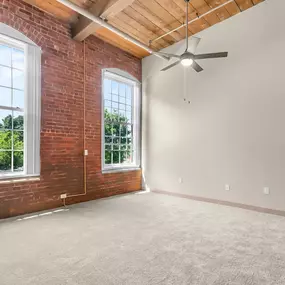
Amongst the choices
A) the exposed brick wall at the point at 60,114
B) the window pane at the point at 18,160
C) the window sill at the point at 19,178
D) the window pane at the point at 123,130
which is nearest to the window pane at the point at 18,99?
the exposed brick wall at the point at 60,114

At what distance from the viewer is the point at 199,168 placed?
4938mm

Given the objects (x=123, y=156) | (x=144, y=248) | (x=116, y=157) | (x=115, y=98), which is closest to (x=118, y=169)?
(x=116, y=157)

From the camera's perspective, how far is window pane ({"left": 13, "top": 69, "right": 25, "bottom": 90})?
3804 millimetres

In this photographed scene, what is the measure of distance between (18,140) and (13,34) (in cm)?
177

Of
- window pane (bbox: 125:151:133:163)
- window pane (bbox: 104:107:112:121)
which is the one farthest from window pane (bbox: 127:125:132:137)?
window pane (bbox: 104:107:112:121)

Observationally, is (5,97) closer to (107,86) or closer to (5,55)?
(5,55)

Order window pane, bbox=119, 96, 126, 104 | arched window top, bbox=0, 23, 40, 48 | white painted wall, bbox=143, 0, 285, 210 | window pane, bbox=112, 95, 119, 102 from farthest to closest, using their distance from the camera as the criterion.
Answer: window pane, bbox=119, 96, 126, 104 < window pane, bbox=112, 95, 119, 102 < white painted wall, bbox=143, 0, 285, 210 < arched window top, bbox=0, 23, 40, 48

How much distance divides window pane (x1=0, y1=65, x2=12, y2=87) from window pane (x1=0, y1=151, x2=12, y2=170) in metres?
1.15

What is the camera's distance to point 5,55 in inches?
146

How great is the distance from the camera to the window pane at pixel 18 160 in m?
3.83

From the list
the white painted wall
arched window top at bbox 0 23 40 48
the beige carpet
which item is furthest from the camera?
the white painted wall

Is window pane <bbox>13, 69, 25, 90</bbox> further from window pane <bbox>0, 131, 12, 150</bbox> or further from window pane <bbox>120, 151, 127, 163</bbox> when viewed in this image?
window pane <bbox>120, 151, 127, 163</bbox>

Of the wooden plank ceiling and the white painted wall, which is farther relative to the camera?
the white painted wall

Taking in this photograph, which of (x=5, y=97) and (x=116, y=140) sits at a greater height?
(x=5, y=97)
